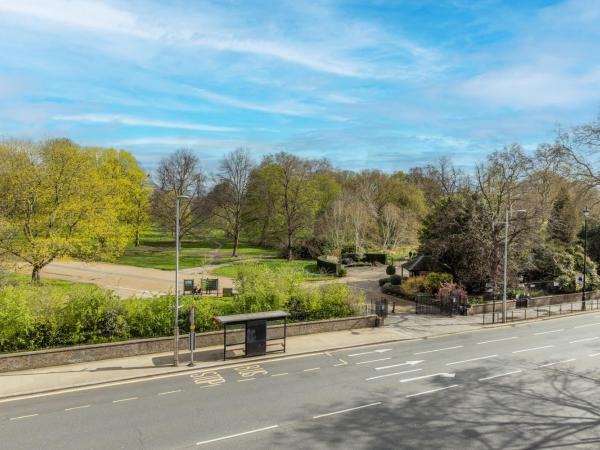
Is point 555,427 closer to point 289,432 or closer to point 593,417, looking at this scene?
point 593,417

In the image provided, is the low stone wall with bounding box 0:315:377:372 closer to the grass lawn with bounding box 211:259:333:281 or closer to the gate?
the gate

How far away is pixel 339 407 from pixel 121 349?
10.5 metres

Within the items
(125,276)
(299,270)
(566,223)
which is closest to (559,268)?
(566,223)

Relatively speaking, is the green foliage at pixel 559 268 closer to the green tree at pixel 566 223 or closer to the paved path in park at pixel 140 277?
the green tree at pixel 566 223

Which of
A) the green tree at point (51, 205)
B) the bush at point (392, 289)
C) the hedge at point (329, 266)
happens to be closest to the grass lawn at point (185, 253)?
the green tree at point (51, 205)

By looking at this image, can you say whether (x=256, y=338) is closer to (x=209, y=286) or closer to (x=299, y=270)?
(x=209, y=286)

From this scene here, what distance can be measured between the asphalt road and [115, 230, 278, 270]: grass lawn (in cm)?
3266

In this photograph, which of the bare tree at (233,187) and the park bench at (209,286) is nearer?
the park bench at (209,286)

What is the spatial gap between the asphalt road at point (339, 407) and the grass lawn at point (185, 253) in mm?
32659

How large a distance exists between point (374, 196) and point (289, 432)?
63.7 meters

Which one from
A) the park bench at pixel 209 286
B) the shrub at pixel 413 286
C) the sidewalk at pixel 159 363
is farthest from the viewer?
the shrub at pixel 413 286

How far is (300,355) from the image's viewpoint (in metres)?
21.0

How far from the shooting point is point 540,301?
116 ft

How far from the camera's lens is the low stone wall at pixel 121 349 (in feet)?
58.4
